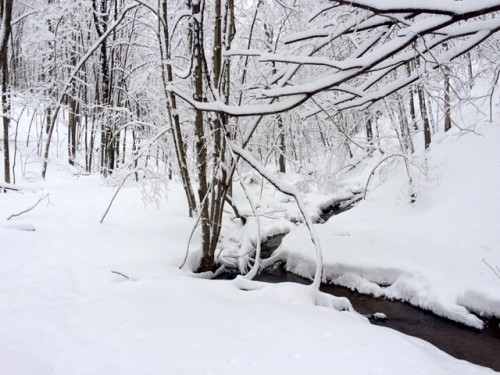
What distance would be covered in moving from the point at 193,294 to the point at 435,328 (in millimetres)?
3538

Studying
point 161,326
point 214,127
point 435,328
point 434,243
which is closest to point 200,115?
point 214,127

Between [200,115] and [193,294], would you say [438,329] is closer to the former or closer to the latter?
[193,294]

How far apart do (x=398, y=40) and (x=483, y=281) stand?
14.9 ft

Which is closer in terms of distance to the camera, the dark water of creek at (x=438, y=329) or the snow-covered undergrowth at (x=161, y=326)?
the snow-covered undergrowth at (x=161, y=326)

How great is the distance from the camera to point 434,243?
23.5 ft

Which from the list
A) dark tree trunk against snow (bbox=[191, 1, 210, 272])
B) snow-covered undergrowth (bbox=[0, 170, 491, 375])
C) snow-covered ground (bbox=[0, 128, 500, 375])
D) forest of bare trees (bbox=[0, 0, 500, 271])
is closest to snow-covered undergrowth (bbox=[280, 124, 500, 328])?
snow-covered ground (bbox=[0, 128, 500, 375])

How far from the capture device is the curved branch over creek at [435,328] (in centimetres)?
429

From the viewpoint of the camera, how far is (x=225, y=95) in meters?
6.16

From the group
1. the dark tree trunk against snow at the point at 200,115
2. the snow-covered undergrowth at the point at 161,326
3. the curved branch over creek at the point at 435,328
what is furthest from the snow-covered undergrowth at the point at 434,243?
the snow-covered undergrowth at the point at 161,326

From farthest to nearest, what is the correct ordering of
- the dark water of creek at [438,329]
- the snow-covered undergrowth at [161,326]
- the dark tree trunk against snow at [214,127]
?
the dark tree trunk against snow at [214,127], the dark water of creek at [438,329], the snow-covered undergrowth at [161,326]

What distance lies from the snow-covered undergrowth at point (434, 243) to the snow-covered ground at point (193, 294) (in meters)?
0.03

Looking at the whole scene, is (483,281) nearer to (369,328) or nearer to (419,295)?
(419,295)

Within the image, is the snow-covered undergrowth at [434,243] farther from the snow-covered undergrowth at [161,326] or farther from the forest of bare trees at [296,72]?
the snow-covered undergrowth at [161,326]

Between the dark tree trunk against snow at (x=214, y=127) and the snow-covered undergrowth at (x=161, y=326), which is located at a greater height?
the dark tree trunk against snow at (x=214, y=127)
